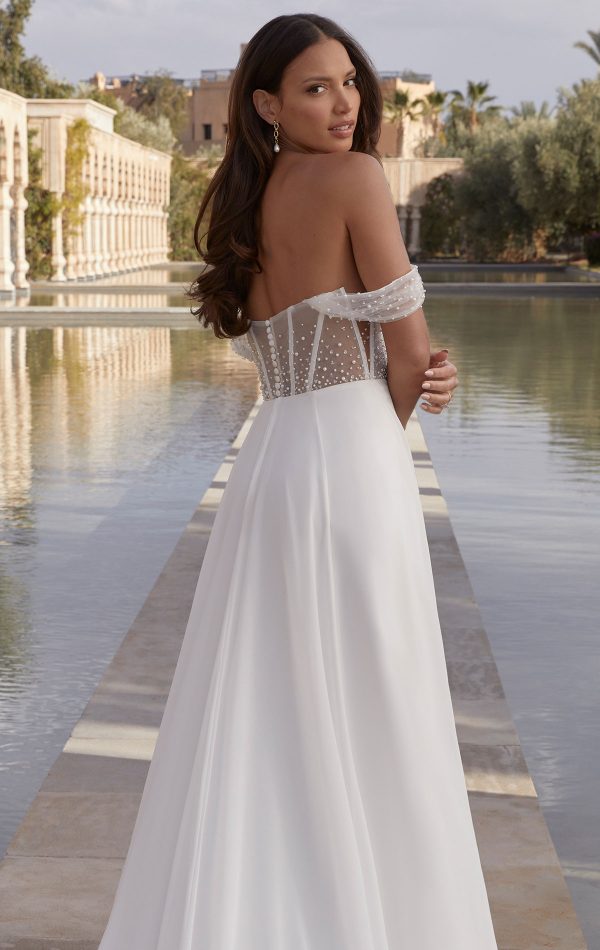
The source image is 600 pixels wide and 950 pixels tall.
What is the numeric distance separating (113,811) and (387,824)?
1.28 metres

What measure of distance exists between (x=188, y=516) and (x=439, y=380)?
4.89 meters

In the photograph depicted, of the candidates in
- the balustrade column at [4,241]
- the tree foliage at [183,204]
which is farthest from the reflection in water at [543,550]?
the tree foliage at [183,204]

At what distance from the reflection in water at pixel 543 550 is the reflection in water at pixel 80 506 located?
126 cm

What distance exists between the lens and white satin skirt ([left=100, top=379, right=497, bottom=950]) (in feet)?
6.50

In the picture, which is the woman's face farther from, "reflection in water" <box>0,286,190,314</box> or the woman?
"reflection in water" <box>0,286,190,314</box>

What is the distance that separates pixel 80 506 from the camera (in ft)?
23.4

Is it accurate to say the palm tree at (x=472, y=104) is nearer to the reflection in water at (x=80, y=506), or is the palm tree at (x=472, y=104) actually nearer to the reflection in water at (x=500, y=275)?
the reflection in water at (x=500, y=275)

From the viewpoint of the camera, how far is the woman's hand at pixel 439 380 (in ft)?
6.85

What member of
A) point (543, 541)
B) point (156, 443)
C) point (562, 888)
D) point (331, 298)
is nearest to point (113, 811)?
point (562, 888)

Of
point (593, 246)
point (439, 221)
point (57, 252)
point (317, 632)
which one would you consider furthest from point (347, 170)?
point (439, 221)

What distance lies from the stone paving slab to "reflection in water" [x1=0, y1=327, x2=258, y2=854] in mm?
145

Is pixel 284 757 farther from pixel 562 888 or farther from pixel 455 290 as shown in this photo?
pixel 455 290

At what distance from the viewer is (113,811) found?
315 cm

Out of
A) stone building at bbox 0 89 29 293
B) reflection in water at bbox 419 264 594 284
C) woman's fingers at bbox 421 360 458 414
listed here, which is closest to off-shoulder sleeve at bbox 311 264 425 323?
woman's fingers at bbox 421 360 458 414
